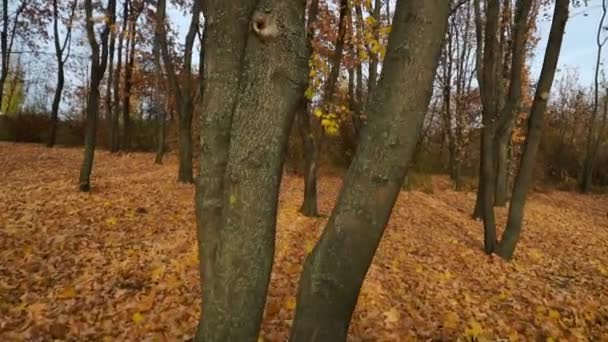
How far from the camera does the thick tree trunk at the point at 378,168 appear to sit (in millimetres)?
2307

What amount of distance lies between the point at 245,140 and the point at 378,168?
2.33 feet

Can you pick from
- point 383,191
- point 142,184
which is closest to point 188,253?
point 383,191

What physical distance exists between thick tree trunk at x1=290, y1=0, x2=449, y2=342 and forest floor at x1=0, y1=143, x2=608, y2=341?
5.57ft

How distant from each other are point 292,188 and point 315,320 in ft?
31.5

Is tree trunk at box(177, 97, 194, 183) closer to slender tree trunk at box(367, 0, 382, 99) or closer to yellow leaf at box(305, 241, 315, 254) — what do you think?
slender tree trunk at box(367, 0, 382, 99)

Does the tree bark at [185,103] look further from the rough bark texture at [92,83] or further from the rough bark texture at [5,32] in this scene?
the rough bark texture at [5,32]

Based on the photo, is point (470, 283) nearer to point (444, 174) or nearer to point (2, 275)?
point (2, 275)

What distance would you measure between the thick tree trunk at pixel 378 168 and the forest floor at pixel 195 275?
5.57ft

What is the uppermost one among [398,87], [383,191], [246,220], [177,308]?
[398,87]

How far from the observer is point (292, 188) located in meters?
12.0

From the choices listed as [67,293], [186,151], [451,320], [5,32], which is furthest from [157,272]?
[5,32]

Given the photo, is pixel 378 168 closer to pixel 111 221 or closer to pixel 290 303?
pixel 290 303

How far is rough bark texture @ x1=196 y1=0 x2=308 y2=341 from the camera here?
2.21 metres

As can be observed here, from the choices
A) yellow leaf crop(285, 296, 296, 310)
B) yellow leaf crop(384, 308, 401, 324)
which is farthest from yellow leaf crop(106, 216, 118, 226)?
yellow leaf crop(384, 308, 401, 324)
